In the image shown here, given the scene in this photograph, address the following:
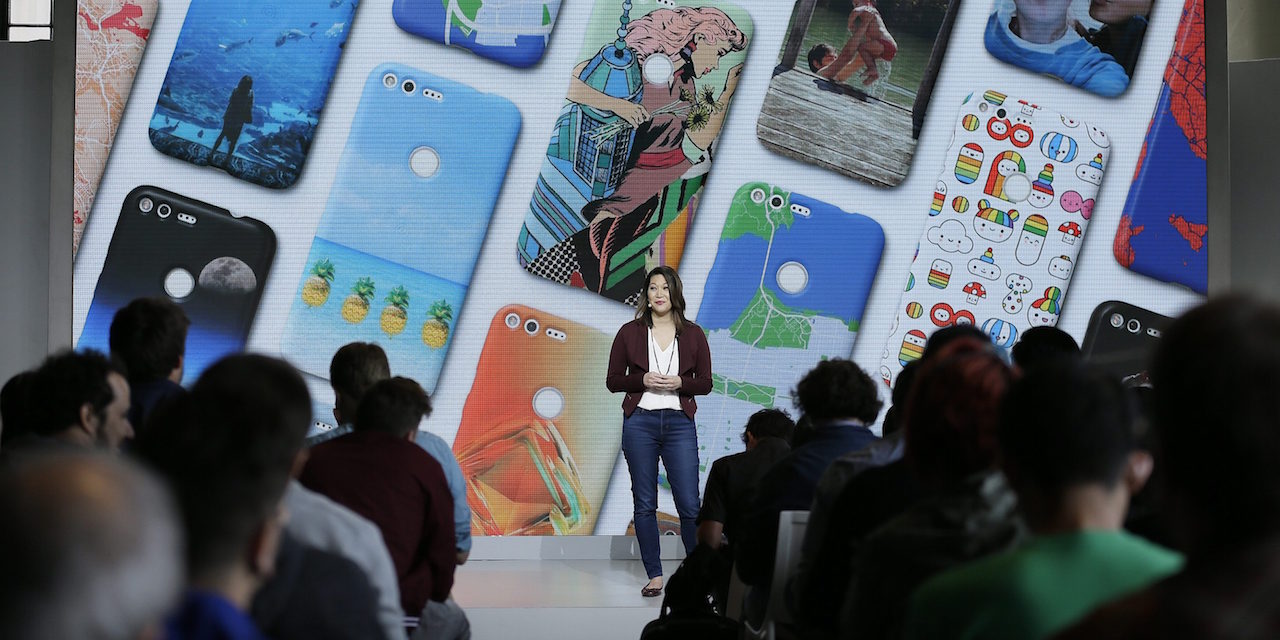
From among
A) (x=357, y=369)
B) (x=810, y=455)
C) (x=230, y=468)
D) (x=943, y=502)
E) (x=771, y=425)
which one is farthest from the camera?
(x=771, y=425)

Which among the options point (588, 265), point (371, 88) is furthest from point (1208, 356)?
point (371, 88)

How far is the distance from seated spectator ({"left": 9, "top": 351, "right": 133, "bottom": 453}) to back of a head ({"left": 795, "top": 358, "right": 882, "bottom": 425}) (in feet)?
4.62

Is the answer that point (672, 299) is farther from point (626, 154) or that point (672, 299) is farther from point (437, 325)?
point (437, 325)

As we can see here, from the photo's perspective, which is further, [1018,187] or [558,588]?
[1018,187]

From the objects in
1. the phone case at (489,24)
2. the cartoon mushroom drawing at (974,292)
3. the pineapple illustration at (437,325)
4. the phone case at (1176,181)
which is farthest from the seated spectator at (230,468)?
the phone case at (1176,181)

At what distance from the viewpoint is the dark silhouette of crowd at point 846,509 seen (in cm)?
69

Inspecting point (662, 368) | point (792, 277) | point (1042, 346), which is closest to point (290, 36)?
point (662, 368)

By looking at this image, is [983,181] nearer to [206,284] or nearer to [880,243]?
[880,243]

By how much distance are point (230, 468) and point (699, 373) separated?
3653 mm

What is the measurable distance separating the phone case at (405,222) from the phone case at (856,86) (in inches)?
48.9

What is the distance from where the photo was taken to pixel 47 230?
17.2ft

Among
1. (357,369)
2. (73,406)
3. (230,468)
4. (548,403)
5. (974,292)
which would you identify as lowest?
(548,403)

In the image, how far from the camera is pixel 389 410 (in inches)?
91.0

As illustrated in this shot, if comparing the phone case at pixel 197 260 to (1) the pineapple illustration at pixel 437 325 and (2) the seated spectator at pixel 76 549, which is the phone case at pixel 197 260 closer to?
(1) the pineapple illustration at pixel 437 325
